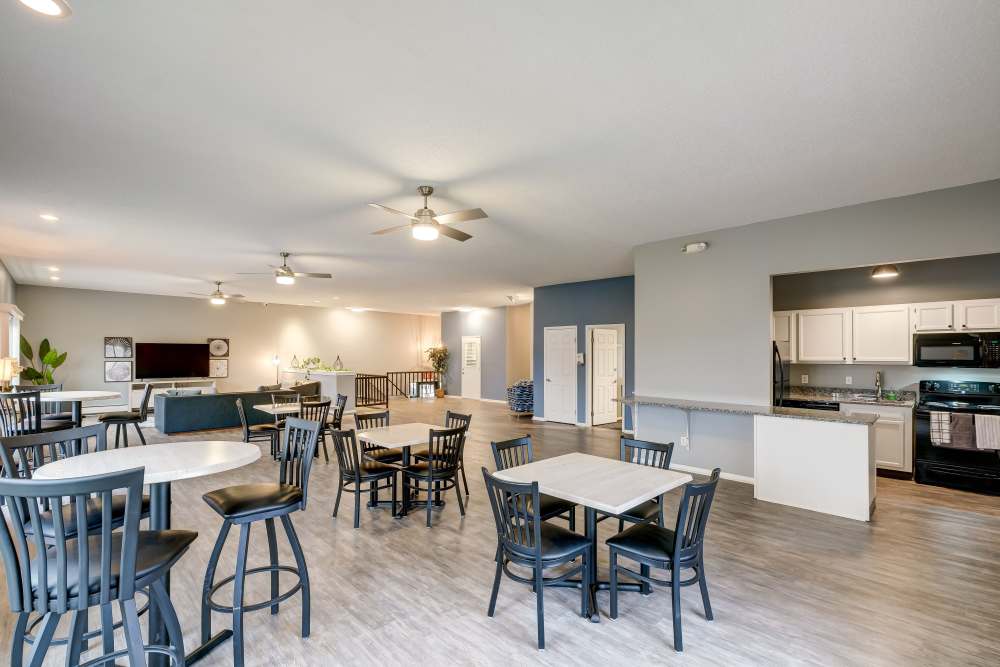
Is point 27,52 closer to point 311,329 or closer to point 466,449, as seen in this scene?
point 466,449

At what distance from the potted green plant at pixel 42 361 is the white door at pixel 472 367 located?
31.3 feet

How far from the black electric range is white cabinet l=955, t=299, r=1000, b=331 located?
2.15ft

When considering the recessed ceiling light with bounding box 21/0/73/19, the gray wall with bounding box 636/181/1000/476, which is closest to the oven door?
the gray wall with bounding box 636/181/1000/476

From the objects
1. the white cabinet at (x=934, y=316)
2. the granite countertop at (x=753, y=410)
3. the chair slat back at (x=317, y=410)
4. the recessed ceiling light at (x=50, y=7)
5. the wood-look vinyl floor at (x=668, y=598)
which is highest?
the recessed ceiling light at (x=50, y=7)

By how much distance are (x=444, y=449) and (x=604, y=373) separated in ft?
20.1

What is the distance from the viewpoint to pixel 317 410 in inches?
244

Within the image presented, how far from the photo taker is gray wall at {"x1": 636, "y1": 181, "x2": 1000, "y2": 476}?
4.20 m

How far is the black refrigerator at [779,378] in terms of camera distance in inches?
209

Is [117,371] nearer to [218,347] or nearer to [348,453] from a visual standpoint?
A: [218,347]

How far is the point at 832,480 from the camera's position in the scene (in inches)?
171

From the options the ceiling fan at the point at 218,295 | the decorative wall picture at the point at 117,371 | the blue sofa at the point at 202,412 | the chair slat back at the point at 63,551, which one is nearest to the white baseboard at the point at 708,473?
the chair slat back at the point at 63,551

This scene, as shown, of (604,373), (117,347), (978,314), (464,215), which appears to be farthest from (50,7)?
(117,347)

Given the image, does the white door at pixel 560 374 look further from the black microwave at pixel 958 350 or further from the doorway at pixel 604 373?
the black microwave at pixel 958 350

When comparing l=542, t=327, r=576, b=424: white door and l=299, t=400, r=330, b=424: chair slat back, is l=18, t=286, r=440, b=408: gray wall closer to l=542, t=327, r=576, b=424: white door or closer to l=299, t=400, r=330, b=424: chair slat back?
l=299, t=400, r=330, b=424: chair slat back
